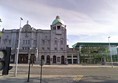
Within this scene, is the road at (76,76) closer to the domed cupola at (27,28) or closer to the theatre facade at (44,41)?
the theatre facade at (44,41)

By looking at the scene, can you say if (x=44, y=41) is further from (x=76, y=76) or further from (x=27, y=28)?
(x=76, y=76)

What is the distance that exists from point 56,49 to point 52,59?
213 inches

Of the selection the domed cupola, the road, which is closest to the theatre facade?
the domed cupola

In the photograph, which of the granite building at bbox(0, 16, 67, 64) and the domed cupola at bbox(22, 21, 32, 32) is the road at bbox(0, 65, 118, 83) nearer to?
the granite building at bbox(0, 16, 67, 64)

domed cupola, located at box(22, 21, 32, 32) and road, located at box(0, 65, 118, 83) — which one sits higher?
domed cupola, located at box(22, 21, 32, 32)

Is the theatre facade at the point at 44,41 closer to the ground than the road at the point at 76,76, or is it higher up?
higher up

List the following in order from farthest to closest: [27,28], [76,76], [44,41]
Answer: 1. [27,28]
2. [44,41]
3. [76,76]

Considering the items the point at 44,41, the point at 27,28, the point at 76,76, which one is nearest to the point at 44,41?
the point at 44,41

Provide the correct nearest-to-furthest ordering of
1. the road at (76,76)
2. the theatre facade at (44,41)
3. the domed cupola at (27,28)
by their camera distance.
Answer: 1. the road at (76,76)
2. the theatre facade at (44,41)
3. the domed cupola at (27,28)

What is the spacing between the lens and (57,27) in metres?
87.1

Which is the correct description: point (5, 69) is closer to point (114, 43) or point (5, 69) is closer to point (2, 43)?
point (2, 43)

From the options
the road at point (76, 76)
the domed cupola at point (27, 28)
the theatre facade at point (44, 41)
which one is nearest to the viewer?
the road at point (76, 76)

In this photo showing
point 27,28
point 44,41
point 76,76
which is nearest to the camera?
point 76,76

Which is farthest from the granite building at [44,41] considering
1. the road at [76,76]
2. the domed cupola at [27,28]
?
the road at [76,76]
